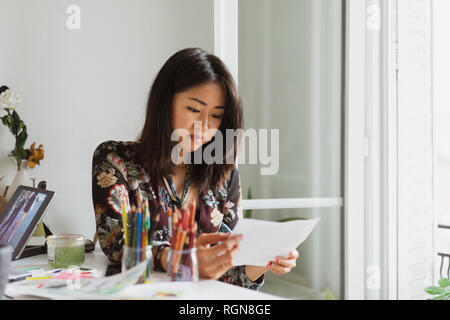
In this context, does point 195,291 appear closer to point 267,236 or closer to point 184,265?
point 184,265

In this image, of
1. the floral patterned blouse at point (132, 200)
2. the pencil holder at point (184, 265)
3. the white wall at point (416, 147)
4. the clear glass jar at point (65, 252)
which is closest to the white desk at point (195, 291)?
the pencil holder at point (184, 265)

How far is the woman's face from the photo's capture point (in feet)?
4.86

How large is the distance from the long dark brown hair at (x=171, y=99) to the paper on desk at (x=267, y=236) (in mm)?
530

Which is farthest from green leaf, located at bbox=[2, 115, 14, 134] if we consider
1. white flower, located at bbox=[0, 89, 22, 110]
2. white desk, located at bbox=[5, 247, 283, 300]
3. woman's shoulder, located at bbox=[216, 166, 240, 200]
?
white desk, located at bbox=[5, 247, 283, 300]

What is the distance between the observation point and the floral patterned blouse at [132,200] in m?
1.31

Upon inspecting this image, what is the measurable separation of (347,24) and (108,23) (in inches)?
49.7

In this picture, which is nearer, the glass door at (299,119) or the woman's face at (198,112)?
the woman's face at (198,112)

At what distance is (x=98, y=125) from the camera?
7.83ft

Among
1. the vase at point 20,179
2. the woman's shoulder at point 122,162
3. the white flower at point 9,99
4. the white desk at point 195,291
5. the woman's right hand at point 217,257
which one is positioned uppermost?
the white flower at point 9,99

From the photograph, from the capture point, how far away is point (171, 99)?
1546 mm

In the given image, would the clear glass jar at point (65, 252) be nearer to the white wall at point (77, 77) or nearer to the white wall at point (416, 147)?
the white wall at point (77, 77)

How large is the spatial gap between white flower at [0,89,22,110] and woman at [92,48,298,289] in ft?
2.58

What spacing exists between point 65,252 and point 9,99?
1.05 metres
